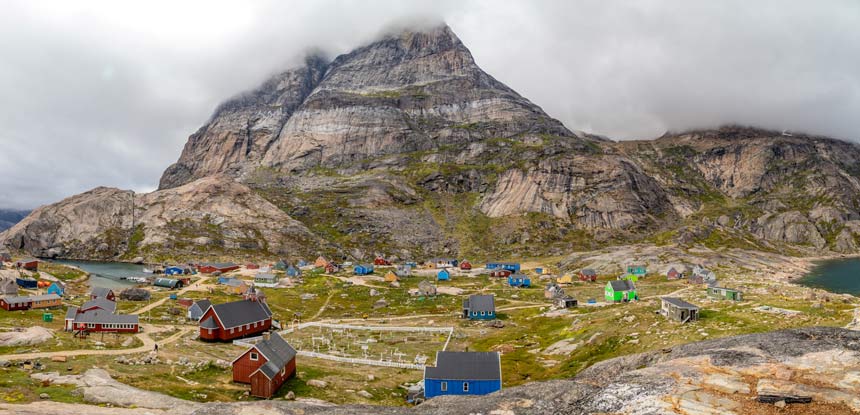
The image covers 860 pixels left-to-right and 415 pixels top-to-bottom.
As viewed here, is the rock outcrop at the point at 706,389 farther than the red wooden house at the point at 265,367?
No

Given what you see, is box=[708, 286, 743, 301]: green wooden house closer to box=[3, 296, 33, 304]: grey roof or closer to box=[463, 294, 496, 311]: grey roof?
box=[463, 294, 496, 311]: grey roof

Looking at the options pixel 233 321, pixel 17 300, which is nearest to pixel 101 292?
pixel 17 300

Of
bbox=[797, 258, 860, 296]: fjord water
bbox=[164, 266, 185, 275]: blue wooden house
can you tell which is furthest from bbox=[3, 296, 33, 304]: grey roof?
bbox=[797, 258, 860, 296]: fjord water

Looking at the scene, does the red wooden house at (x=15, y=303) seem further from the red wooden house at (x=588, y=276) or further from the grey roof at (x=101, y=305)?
the red wooden house at (x=588, y=276)

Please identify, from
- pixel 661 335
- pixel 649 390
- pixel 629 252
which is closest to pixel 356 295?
pixel 661 335

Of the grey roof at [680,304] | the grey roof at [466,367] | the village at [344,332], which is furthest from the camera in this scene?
the grey roof at [680,304]

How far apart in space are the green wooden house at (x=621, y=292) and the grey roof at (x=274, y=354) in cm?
6992

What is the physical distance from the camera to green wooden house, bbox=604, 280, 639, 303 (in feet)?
315

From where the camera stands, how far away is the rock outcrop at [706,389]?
24.6m

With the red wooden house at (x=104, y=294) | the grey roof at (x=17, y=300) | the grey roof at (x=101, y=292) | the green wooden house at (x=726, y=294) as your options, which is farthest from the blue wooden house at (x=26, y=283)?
the green wooden house at (x=726, y=294)

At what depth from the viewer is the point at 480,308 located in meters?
90.8

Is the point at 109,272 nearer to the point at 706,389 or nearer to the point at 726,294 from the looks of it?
the point at 726,294

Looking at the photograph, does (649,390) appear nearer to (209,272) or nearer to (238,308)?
(238,308)

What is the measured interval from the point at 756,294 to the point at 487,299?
4509cm
